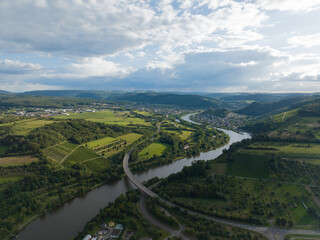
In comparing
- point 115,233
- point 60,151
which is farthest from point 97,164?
point 115,233

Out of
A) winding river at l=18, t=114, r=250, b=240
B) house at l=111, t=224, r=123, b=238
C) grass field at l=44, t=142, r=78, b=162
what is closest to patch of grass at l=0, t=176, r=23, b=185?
grass field at l=44, t=142, r=78, b=162

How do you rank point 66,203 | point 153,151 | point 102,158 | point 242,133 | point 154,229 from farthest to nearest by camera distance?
1. point 242,133
2. point 153,151
3. point 102,158
4. point 66,203
5. point 154,229

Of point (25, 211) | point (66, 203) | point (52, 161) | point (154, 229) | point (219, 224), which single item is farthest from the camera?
point (52, 161)

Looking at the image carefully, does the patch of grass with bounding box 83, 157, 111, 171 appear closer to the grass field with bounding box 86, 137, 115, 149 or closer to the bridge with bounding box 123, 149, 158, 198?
the bridge with bounding box 123, 149, 158, 198

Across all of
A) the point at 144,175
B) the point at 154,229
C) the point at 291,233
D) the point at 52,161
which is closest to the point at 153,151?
the point at 144,175

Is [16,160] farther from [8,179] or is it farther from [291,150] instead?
[291,150]

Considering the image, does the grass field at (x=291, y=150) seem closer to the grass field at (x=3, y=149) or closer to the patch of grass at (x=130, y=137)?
the patch of grass at (x=130, y=137)

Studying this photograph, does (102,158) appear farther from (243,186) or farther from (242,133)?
(242,133)
